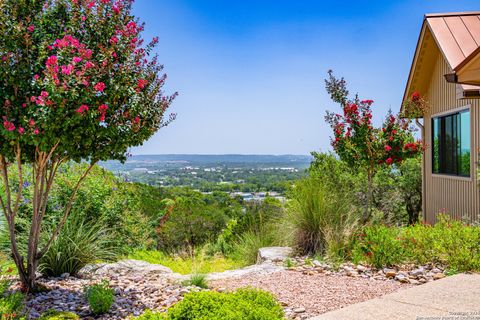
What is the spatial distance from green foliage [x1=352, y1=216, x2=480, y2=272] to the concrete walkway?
1070mm

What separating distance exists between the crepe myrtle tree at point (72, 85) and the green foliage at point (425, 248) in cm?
340

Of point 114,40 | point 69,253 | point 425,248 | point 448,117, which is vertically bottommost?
point 425,248

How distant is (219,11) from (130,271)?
32.9 feet

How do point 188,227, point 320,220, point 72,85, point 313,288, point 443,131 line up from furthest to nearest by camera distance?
1. point 443,131
2. point 188,227
3. point 320,220
4. point 313,288
5. point 72,85

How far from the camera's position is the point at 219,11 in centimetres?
1404

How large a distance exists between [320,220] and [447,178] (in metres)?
4.57

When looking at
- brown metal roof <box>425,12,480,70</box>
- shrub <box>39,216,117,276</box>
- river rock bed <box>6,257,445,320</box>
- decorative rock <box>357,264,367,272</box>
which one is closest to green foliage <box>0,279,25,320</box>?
river rock bed <box>6,257,445,320</box>

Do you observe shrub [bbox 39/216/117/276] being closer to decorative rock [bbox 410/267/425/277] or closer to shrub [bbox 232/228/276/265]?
shrub [bbox 232/228/276/265]

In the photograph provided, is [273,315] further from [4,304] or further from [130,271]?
[130,271]

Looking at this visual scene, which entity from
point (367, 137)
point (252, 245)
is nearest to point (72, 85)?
point (252, 245)

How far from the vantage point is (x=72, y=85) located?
4.12 metres

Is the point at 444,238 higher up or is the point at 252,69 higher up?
the point at 252,69

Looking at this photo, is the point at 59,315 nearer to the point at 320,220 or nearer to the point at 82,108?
the point at 82,108

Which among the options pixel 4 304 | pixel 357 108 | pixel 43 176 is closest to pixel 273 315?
pixel 4 304
